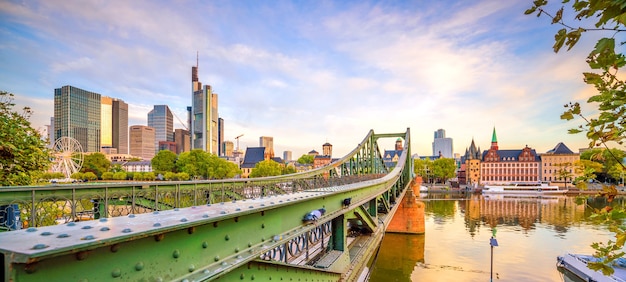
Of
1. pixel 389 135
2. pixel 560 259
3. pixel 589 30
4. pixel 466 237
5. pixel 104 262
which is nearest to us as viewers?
pixel 589 30

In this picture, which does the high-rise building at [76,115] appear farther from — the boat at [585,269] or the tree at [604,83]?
the tree at [604,83]

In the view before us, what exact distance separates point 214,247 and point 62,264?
82.5 inches

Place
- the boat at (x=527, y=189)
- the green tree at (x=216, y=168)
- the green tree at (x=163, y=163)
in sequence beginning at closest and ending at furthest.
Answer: the green tree at (x=216, y=168), the green tree at (x=163, y=163), the boat at (x=527, y=189)

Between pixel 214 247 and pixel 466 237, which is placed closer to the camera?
pixel 214 247

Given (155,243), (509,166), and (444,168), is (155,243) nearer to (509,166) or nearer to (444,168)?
(444,168)

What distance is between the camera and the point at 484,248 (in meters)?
33.6

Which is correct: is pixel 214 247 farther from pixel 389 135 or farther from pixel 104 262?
pixel 389 135

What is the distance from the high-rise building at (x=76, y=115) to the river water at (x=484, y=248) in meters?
203

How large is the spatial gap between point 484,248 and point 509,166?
10703 cm

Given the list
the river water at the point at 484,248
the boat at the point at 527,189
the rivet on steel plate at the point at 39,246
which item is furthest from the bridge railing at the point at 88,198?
the boat at the point at 527,189

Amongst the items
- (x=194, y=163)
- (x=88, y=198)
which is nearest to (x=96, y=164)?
(x=194, y=163)

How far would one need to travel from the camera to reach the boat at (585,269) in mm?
20438

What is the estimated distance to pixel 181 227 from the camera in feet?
12.2

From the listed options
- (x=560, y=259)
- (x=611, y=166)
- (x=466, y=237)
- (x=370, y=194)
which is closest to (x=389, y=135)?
(x=466, y=237)
